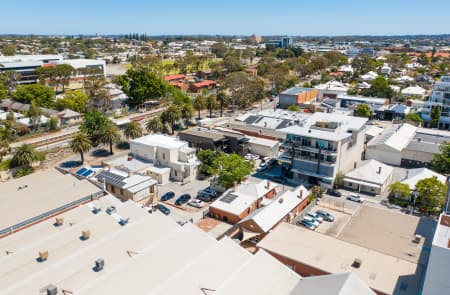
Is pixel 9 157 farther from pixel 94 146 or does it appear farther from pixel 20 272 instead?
pixel 20 272

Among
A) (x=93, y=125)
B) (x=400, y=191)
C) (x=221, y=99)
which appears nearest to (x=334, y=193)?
(x=400, y=191)

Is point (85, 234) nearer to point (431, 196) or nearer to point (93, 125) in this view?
point (431, 196)

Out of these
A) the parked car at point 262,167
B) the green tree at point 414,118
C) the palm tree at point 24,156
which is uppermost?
the green tree at point 414,118

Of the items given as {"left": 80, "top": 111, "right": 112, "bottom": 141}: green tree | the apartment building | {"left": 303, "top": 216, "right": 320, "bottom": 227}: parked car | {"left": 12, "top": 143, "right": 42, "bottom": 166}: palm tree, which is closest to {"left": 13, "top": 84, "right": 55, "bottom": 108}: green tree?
{"left": 80, "top": 111, "right": 112, "bottom": 141}: green tree

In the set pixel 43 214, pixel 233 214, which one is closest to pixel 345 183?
pixel 233 214

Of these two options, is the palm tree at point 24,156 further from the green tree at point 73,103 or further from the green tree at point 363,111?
the green tree at point 363,111

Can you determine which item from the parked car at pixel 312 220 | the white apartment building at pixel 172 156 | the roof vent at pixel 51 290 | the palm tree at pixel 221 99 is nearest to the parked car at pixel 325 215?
the parked car at pixel 312 220
